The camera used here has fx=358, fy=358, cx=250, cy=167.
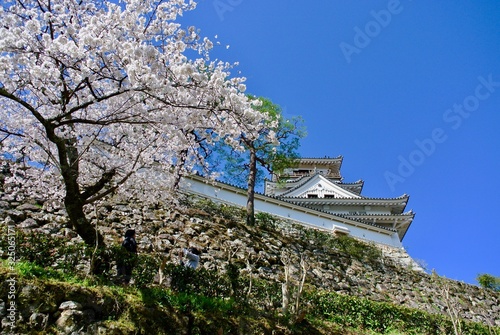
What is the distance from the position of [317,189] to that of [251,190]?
15778 mm

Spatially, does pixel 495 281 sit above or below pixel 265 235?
above

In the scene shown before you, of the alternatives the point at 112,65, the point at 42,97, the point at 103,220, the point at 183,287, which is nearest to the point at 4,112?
the point at 42,97

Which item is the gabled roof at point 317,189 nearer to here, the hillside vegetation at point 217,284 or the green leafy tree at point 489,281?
the green leafy tree at point 489,281

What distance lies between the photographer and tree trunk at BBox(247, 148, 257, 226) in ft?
50.1

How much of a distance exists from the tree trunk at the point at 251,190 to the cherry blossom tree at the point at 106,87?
705cm

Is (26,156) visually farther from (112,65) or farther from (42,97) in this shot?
(112,65)

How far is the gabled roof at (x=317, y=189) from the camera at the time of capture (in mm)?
30422

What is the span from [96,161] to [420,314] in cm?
1042

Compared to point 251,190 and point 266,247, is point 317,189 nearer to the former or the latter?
point 251,190

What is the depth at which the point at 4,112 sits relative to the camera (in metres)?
7.48

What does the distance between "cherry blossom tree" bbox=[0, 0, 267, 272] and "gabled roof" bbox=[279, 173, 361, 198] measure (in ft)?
73.8

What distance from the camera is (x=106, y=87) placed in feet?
23.2

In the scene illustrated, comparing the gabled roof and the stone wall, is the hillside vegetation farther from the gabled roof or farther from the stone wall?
the gabled roof

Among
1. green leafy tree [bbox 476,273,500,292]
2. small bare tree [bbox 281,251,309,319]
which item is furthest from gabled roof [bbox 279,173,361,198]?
small bare tree [bbox 281,251,309,319]
